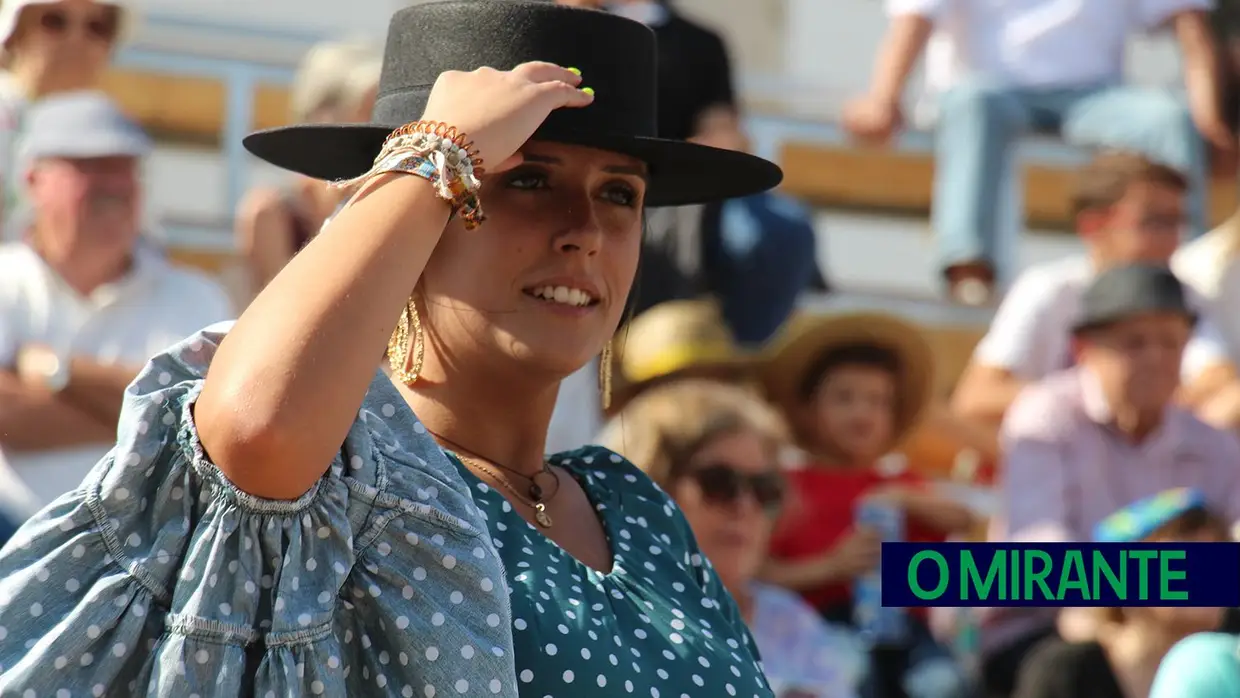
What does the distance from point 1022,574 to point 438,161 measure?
740mm

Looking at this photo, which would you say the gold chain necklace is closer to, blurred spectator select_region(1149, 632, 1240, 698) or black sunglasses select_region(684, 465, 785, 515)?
blurred spectator select_region(1149, 632, 1240, 698)

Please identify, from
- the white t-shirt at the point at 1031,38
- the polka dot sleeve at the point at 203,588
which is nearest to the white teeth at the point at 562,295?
the polka dot sleeve at the point at 203,588

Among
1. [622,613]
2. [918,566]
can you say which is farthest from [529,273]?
[918,566]

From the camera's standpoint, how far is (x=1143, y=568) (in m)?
2.13

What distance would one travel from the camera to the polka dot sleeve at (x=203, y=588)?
1.87m

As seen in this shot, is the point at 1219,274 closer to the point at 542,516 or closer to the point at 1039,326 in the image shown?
the point at 1039,326

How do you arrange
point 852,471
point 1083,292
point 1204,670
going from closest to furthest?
1. point 1204,670
2. point 852,471
3. point 1083,292

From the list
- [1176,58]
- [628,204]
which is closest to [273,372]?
[628,204]

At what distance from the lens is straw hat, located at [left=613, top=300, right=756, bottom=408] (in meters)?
4.93

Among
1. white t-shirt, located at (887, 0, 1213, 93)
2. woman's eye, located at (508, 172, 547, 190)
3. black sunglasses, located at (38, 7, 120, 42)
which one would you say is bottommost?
woman's eye, located at (508, 172, 547, 190)

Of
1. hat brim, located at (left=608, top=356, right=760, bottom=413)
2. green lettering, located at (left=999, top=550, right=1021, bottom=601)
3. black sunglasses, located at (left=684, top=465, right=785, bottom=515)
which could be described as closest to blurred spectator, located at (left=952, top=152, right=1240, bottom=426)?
hat brim, located at (left=608, top=356, right=760, bottom=413)

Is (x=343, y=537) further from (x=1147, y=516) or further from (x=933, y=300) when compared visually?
(x=933, y=300)

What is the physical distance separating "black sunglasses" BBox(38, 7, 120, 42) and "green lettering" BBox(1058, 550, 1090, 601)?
384 cm

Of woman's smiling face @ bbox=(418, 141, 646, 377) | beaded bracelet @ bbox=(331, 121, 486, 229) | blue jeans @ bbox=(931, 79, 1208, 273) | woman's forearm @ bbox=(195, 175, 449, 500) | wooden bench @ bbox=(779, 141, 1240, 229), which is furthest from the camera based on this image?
wooden bench @ bbox=(779, 141, 1240, 229)
